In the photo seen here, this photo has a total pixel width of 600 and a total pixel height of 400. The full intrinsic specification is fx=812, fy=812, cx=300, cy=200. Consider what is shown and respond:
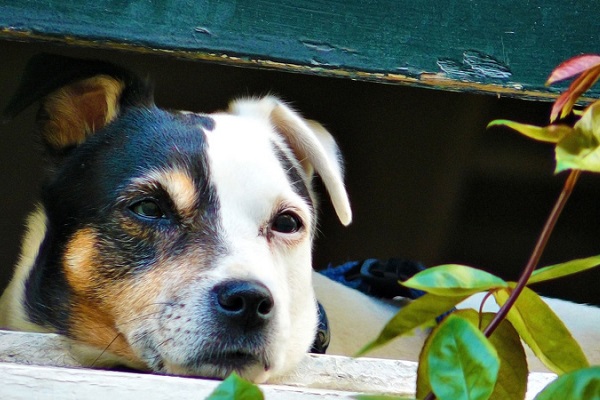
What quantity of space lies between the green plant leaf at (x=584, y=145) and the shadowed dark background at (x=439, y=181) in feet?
7.71

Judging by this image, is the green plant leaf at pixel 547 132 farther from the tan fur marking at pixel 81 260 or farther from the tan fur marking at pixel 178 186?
the tan fur marking at pixel 81 260

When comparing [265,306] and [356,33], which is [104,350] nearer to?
[265,306]

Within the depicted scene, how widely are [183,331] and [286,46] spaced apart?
515 mm

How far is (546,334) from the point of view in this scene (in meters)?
0.77

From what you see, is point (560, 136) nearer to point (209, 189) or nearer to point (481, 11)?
point (481, 11)

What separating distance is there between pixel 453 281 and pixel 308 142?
125cm

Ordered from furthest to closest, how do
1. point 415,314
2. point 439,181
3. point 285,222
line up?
point 439,181
point 285,222
point 415,314

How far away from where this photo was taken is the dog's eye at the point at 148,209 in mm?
1517

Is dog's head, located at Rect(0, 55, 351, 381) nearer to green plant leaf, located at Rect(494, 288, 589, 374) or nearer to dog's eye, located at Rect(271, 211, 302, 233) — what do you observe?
dog's eye, located at Rect(271, 211, 302, 233)

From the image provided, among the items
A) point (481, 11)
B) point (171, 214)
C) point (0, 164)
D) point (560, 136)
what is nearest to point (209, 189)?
point (171, 214)

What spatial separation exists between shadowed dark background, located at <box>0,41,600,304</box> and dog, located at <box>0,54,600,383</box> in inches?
46.7

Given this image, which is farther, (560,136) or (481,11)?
(481,11)

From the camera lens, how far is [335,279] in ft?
7.90

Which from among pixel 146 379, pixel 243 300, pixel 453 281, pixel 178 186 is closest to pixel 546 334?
pixel 453 281
